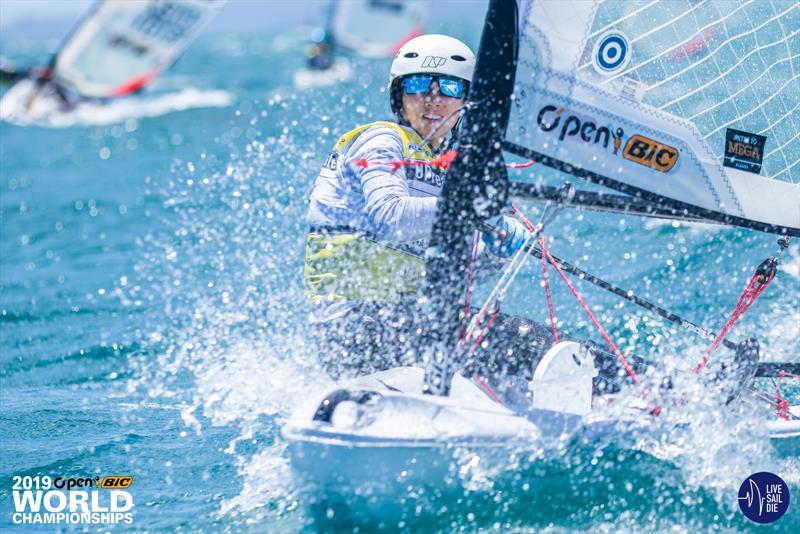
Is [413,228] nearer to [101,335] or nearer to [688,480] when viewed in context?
[688,480]

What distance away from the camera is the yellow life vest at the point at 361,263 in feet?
12.1

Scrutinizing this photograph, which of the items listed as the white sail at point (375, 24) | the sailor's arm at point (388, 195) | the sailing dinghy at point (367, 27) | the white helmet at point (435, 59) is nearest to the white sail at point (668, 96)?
the sailor's arm at point (388, 195)

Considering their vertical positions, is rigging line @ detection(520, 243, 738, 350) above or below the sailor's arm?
below

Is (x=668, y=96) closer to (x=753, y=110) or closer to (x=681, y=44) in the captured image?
(x=681, y=44)

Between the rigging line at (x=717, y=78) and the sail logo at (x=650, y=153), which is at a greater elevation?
the rigging line at (x=717, y=78)

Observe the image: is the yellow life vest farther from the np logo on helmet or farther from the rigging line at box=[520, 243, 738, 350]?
the rigging line at box=[520, 243, 738, 350]

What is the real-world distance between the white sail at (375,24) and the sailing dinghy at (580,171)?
25.3m

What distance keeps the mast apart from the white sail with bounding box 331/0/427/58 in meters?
25.5

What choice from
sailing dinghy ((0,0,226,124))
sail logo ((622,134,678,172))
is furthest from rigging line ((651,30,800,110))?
sailing dinghy ((0,0,226,124))

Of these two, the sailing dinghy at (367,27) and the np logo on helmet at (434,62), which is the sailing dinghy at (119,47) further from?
the sailing dinghy at (367,27)

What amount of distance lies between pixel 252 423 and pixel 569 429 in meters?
1.64

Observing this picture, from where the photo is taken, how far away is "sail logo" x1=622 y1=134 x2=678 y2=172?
330 centimetres

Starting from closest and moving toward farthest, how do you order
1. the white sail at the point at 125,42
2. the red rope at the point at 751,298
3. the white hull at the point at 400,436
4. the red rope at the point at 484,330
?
the white hull at the point at 400,436, the red rope at the point at 484,330, the red rope at the point at 751,298, the white sail at the point at 125,42

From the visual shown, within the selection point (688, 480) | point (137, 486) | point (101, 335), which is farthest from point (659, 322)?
point (101, 335)
